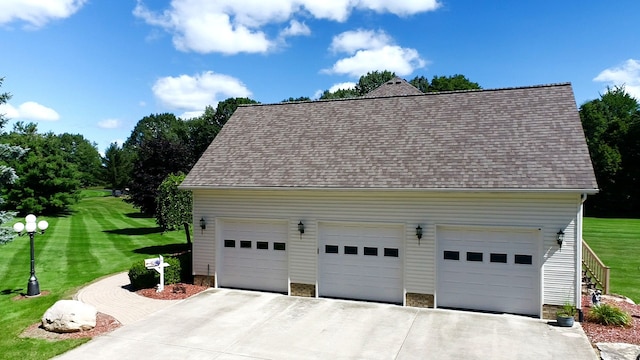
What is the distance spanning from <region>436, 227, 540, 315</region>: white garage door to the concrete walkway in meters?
8.13

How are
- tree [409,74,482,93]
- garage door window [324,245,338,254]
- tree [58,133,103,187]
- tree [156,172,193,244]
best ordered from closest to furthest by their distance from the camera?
garage door window [324,245,338,254] < tree [156,172,193,244] < tree [409,74,482,93] < tree [58,133,103,187]

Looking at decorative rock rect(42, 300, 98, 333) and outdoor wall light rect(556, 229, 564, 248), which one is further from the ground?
outdoor wall light rect(556, 229, 564, 248)

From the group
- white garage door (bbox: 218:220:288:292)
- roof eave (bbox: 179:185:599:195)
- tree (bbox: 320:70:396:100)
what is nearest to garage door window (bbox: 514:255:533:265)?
roof eave (bbox: 179:185:599:195)

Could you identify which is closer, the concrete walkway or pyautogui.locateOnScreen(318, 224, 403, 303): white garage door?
the concrete walkway

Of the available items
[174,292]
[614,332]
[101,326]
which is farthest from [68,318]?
[614,332]

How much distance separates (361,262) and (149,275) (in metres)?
7.16

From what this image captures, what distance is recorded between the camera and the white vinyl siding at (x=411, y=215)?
10.8 metres

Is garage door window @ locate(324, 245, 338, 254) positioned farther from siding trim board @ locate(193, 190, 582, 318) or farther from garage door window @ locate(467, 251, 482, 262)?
garage door window @ locate(467, 251, 482, 262)

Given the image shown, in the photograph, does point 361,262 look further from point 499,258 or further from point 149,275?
point 149,275

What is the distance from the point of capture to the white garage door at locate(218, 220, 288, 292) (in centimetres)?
1349

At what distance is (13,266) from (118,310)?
33.8 feet

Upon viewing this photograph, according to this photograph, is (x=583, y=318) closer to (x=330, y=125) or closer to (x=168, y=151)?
(x=330, y=125)

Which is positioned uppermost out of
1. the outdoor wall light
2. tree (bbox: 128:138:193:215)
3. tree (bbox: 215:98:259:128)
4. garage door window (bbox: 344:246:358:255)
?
tree (bbox: 215:98:259:128)

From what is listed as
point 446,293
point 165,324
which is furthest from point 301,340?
point 446,293
